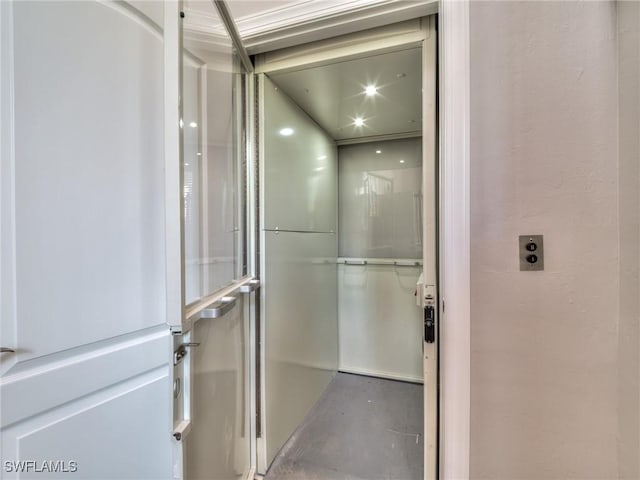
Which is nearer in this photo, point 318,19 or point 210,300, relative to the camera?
point 210,300

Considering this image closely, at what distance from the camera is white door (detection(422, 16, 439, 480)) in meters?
1.16

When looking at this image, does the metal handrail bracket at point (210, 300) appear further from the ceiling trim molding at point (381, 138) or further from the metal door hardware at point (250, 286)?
the ceiling trim molding at point (381, 138)

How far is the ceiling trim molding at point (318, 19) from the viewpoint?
1.08 metres

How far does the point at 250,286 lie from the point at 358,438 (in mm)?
1345

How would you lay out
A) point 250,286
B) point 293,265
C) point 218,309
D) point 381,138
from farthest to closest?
point 381,138
point 293,265
point 250,286
point 218,309

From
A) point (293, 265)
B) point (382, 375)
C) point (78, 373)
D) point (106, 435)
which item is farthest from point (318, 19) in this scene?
point (382, 375)

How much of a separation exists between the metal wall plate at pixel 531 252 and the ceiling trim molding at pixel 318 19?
98cm

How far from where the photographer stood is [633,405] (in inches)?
29.5

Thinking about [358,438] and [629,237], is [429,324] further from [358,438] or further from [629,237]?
[358,438]

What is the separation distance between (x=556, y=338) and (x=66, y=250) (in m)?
1.39

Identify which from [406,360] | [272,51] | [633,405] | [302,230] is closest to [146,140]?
[272,51]

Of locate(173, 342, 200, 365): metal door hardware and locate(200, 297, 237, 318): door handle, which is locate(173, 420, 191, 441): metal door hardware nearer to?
locate(173, 342, 200, 365): metal door hardware

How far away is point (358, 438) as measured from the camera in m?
1.80

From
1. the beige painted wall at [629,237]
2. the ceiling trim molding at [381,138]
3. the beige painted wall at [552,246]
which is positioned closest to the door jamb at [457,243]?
the beige painted wall at [552,246]
